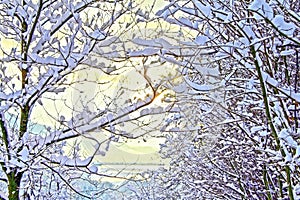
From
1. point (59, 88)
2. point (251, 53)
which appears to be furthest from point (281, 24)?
point (59, 88)

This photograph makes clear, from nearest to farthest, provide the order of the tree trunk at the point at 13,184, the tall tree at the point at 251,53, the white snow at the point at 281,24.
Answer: the white snow at the point at 281,24
the tall tree at the point at 251,53
the tree trunk at the point at 13,184

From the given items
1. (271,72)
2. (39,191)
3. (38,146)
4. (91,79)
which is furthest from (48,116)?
(271,72)

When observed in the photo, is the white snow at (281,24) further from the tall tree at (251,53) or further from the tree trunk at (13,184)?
the tree trunk at (13,184)

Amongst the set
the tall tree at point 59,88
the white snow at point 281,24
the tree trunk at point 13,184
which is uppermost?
the tall tree at point 59,88

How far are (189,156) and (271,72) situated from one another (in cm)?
506

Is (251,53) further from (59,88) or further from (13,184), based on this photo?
(13,184)

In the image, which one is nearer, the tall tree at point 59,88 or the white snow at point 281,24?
the white snow at point 281,24

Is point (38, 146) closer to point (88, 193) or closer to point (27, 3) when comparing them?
point (88, 193)

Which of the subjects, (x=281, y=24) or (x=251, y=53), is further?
(x=251, y=53)

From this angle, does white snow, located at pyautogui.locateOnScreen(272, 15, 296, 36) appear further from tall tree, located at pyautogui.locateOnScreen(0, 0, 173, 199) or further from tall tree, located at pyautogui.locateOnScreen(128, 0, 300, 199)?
tall tree, located at pyautogui.locateOnScreen(0, 0, 173, 199)

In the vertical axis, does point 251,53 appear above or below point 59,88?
below

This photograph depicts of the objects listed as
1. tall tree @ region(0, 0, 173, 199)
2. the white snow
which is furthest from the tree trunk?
the white snow

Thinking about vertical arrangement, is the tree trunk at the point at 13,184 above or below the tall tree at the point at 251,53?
below

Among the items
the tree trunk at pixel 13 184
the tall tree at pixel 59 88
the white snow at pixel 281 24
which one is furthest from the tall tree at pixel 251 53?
the tree trunk at pixel 13 184
